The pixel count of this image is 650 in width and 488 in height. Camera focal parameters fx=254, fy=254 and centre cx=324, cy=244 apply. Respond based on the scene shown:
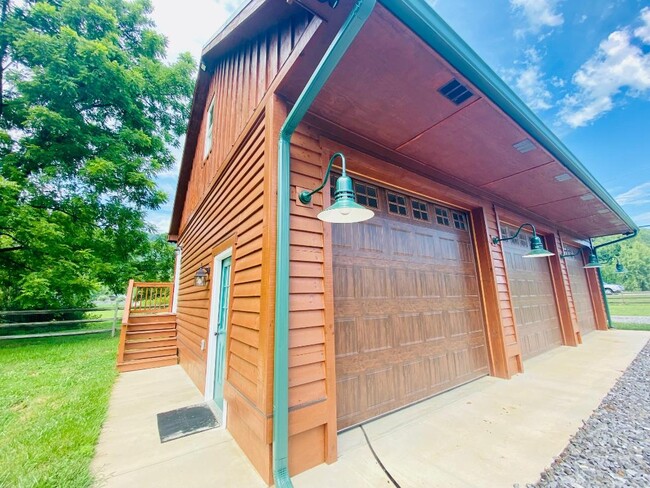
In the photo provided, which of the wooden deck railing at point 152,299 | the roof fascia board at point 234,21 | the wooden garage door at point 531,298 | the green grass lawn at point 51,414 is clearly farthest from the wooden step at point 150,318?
the wooden garage door at point 531,298

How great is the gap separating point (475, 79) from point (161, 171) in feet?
36.2

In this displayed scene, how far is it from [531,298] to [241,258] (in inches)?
232

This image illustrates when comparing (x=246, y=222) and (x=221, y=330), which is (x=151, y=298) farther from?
(x=246, y=222)

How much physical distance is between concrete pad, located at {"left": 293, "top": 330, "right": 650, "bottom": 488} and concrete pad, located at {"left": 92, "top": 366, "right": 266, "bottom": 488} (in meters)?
0.60

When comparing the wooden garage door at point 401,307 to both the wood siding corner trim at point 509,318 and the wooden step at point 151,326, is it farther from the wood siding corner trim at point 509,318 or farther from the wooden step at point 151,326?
the wooden step at point 151,326

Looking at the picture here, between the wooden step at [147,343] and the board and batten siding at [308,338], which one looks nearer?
the board and batten siding at [308,338]

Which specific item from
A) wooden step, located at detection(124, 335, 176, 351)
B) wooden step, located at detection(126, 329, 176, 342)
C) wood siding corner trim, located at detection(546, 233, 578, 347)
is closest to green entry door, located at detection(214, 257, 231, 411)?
wooden step, located at detection(124, 335, 176, 351)

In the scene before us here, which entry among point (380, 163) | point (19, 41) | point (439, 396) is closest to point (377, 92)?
point (380, 163)

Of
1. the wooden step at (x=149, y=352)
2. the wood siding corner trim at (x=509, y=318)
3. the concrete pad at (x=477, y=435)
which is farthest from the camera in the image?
the wooden step at (x=149, y=352)

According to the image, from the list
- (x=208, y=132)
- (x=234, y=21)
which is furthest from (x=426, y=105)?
(x=208, y=132)

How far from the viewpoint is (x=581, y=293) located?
787cm

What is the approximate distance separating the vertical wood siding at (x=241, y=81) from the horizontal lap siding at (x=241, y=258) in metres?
0.42

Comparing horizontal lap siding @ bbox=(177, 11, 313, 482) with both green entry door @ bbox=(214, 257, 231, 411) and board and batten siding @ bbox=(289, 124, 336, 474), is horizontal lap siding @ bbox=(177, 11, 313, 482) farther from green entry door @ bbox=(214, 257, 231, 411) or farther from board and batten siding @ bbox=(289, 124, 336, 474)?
green entry door @ bbox=(214, 257, 231, 411)

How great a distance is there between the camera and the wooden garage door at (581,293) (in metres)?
7.29
